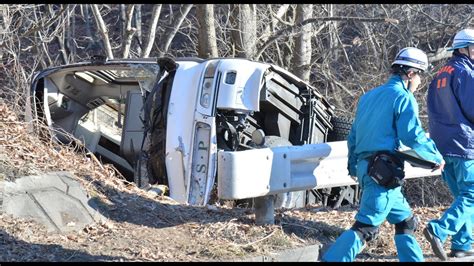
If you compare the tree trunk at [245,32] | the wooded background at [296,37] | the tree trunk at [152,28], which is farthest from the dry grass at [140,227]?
the tree trunk at [152,28]

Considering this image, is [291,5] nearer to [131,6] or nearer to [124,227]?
[131,6]

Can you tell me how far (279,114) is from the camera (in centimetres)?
869

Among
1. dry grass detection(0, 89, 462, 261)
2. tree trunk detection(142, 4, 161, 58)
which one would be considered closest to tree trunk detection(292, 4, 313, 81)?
tree trunk detection(142, 4, 161, 58)

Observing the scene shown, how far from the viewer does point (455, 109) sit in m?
7.15

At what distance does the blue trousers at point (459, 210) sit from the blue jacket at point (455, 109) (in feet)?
0.36

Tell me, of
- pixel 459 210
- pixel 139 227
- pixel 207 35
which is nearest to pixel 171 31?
pixel 207 35

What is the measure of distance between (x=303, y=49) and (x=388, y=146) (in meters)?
9.22

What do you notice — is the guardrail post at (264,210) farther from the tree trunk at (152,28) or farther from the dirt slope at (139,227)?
the tree trunk at (152,28)

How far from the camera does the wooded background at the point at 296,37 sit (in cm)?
1493

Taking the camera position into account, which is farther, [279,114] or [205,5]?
[205,5]

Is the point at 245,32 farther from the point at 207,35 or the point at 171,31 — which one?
the point at 171,31

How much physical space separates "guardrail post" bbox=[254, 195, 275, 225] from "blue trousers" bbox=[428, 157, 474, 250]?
127 cm
